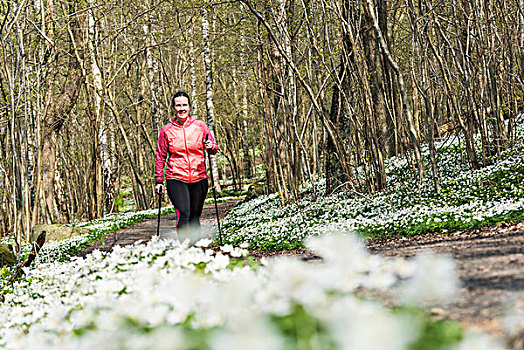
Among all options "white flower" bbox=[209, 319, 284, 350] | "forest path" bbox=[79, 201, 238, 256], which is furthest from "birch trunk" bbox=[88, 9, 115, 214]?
"white flower" bbox=[209, 319, 284, 350]

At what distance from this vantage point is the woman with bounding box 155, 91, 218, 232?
265 inches

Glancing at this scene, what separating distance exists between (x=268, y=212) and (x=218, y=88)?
20764 mm

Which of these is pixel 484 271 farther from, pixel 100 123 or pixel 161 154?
pixel 100 123

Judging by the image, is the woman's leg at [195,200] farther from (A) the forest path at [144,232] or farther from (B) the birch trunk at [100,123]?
(B) the birch trunk at [100,123]

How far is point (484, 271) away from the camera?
382cm

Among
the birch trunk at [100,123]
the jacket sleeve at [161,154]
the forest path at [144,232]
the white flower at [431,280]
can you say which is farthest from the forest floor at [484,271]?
the birch trunk at [100,123]

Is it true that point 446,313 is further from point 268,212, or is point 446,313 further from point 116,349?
point 268,212

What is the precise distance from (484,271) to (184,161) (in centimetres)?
419

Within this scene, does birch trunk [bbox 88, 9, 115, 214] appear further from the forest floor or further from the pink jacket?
the forest floor

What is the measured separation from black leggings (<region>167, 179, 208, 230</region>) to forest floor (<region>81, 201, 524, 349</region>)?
203cm

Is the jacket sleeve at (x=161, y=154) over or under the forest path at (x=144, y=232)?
over

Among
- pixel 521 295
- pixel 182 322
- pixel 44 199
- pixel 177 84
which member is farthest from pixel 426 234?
pixel 177 84

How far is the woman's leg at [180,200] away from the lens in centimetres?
668

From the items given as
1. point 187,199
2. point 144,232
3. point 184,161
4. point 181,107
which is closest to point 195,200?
point 187,199
